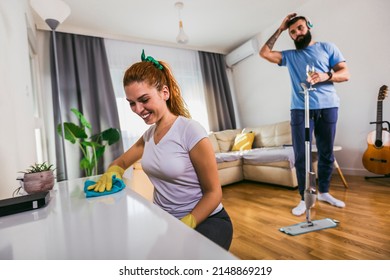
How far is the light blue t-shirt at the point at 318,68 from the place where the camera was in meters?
1.74

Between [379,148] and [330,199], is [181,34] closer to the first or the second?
[330,199]

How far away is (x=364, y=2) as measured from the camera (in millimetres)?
2580

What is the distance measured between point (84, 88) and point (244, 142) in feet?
8.21

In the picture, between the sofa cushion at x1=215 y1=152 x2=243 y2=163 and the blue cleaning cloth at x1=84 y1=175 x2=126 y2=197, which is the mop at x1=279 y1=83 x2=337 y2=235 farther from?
the sofa cushion at x1=215 y1=152 x2=243 y2=163

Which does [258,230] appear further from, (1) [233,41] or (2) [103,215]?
(1) [233,41]

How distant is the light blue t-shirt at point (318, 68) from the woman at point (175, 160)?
4.33 feet

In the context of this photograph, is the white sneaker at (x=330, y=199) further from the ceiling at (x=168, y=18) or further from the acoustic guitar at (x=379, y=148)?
the ceiling at (x=168, y=18)

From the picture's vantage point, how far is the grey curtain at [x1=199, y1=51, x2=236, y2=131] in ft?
14.0

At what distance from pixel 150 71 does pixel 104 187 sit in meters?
0.43

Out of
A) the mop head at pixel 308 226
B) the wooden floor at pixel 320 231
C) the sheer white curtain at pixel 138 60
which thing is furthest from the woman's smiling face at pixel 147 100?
the sheer white curtain at pixel 138 60

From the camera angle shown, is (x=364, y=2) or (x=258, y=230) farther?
(x=364, y=2)

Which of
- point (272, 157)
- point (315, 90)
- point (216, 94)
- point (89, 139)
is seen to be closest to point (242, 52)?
point (216, 94)

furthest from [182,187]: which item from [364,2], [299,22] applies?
[364,2]
